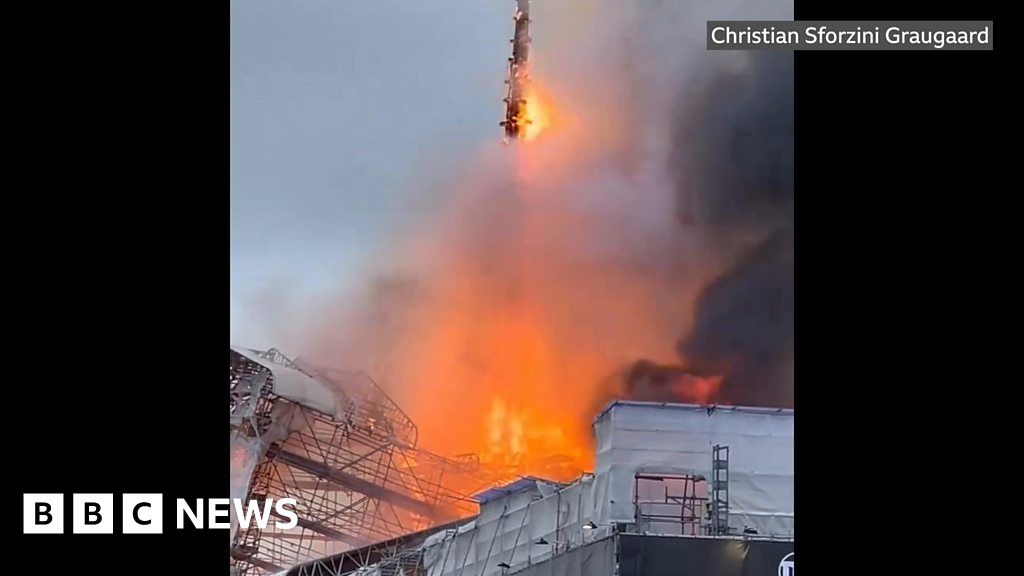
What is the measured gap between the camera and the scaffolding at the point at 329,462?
38750 millimetres

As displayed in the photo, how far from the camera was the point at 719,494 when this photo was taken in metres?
29.1

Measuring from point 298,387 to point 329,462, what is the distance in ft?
14.3

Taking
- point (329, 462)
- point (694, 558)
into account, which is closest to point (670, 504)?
point (694, 558)

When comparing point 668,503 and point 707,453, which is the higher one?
point 707,453

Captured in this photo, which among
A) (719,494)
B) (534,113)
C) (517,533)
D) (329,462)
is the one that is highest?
(534,113)

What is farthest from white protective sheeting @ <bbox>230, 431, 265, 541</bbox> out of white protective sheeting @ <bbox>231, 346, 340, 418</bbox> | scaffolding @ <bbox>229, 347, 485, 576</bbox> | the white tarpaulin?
the white tarpaulin

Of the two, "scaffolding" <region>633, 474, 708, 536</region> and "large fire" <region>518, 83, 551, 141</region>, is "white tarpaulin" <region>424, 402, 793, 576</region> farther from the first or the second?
"large fire" <region>518, 83, 551, 141</region>

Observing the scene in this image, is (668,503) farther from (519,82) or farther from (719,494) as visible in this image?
(519,82)

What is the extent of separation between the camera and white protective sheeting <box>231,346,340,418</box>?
38594 millimetres

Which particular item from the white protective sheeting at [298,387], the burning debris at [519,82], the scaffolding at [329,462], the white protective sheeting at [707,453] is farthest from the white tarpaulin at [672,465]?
the burning debris at [519,82]
